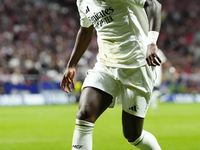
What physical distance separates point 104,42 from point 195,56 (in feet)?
66.3

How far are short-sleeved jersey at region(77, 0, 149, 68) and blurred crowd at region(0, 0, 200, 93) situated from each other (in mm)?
13763

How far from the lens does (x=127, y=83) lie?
3820 millimetres

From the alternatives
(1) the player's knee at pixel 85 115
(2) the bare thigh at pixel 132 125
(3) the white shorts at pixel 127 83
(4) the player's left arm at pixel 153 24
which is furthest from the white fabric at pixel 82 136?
(4) the player's left arm at pixel 153 24

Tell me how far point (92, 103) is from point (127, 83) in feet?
1.44

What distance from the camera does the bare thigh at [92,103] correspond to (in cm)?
354

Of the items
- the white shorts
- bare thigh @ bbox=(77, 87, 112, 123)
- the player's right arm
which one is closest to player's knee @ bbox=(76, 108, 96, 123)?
bare thigh @ bbox=(77, 87, 112, 123)

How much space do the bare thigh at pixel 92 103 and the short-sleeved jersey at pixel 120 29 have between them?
327mm

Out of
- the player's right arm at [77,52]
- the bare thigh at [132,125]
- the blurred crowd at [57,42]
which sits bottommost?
the blurred crowd at [57,42]

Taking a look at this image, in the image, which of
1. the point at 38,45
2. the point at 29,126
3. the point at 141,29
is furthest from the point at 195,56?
the point at 141,29

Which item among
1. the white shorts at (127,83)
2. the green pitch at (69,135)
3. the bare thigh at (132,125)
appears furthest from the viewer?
the green pitch at (69,135)

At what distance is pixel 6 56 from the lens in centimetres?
1877

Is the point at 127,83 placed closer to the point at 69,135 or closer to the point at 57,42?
the point at 69,135

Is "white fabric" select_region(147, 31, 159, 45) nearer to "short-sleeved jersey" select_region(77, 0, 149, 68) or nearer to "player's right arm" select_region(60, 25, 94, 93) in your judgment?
"short-sleeved jersey" select_region(77, 0, 149, 68)

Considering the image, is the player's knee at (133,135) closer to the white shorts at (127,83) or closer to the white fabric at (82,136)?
the white shorts at (127,83)
